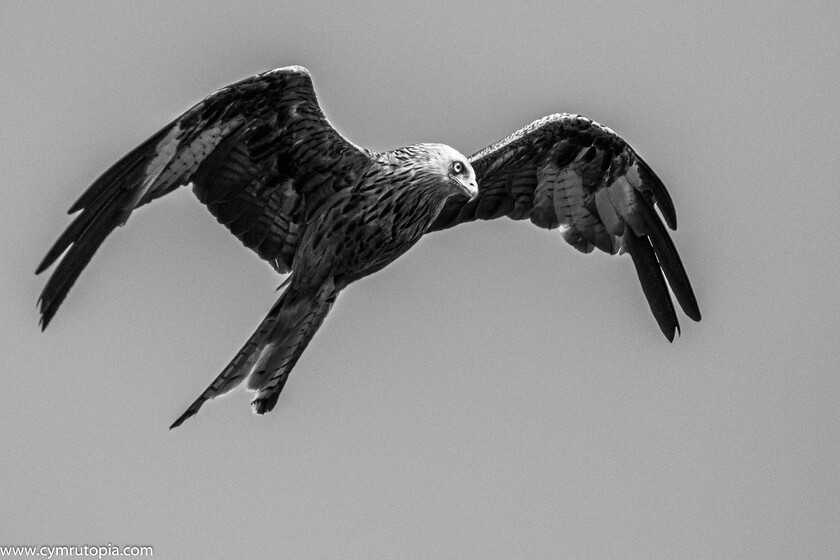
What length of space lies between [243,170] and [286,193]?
358 millimetres

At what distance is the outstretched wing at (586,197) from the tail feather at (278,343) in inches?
55.8

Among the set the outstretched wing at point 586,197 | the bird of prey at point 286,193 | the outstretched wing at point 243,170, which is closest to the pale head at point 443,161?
the bird of prey at point 286,193

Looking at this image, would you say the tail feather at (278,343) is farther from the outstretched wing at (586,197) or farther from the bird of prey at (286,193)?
the outstretched wing at (586,197)

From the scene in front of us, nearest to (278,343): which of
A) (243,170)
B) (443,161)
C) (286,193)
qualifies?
(286,193)

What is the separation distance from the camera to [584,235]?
38.3 ft

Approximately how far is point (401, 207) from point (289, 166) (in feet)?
2.90

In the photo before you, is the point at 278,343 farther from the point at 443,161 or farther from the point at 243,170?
the point at 443,161

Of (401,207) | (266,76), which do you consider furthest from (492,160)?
(266,76)

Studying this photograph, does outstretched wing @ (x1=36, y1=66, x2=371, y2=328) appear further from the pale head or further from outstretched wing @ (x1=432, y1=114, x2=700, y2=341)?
outstretched wing @ (x1=432, y1=114, x2=700, y2=341)

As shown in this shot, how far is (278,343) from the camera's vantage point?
1029 centimetres

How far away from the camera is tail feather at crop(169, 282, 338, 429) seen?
10148mm

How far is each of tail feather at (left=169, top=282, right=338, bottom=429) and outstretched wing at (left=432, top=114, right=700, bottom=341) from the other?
1.42 meters

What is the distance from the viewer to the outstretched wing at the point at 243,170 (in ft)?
30.2

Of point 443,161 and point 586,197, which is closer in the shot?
point 443,161
